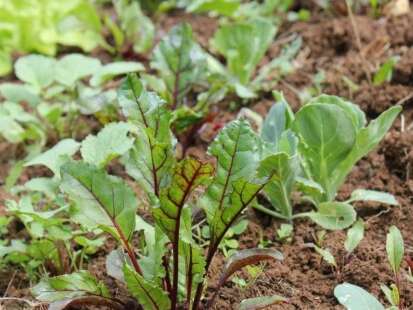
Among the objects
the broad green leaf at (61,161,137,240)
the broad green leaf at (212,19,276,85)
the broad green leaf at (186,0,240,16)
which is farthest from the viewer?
the broad green leaf at (186,0,240,16)

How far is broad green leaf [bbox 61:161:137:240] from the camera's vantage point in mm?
1629

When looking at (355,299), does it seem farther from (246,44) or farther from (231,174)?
(246,44)

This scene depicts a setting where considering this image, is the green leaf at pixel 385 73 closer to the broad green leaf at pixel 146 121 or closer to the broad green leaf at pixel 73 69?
the broad green leaf at pixel 73 69

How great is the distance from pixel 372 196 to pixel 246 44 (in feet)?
3.12

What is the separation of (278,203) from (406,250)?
36 cm

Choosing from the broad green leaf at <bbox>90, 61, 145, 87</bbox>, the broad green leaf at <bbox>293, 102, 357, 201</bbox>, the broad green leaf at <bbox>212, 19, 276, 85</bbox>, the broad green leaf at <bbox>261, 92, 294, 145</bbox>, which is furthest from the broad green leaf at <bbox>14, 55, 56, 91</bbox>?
the broad green leaf at <bbox>293, 102, 357, 201</bbox>

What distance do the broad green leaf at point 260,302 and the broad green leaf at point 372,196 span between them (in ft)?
1.57

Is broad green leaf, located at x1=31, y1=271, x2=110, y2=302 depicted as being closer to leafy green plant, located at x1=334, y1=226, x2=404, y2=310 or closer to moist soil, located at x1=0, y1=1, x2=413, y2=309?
moist soil, located at x1=0, y1=1, x2=413, y2=309

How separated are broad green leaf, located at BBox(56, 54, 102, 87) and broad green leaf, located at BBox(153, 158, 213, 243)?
1.11 m

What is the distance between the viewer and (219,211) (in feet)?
5.39

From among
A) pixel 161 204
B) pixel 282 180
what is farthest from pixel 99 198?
pixel 282 180

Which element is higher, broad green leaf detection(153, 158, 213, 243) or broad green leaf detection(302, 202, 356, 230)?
broad green leaf detection(153, 158, 213, 243)

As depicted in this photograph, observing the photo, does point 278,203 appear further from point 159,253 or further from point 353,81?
point 353,81

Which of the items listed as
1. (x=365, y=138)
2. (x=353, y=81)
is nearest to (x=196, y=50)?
(x=353, y=81)
